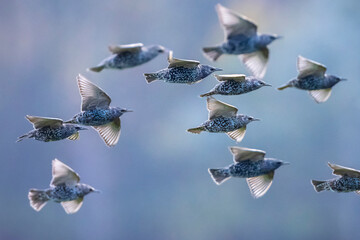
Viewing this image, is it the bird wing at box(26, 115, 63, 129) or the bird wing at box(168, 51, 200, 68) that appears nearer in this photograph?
the bird wing at box(168, 51, 200, 68)

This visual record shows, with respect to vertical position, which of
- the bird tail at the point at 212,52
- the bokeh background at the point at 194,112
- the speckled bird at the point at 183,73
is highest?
the bird tail at the point at 212,52

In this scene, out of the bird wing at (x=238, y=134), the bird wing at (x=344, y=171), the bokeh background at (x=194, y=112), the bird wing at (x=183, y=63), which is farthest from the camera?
the bokeh background at (x=194, y=112)

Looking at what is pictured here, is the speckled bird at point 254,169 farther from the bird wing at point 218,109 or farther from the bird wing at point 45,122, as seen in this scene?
the bird wing at point 45,122

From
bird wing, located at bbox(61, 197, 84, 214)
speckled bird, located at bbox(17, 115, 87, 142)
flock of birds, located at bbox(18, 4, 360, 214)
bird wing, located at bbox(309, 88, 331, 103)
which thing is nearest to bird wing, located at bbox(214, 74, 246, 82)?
flock of birds, located at bbox(18, 4, 360, 214)

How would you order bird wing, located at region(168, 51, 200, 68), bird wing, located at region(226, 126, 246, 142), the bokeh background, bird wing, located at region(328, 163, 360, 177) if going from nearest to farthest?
1. bird wing, located at region(168, 51, 200, 68)
2. bird wing, located at region(328, 163, 360, 177)
3. bird wing, located at region(226, 126, 246, 142)
4. the bokeh background

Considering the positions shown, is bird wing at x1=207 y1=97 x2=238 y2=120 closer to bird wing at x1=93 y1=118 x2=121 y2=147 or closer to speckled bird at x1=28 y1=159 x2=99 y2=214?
bird wing at x1=93 y1=118 x2=121 y2=147

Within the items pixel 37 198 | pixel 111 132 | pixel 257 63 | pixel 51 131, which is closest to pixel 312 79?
pixel 257 63

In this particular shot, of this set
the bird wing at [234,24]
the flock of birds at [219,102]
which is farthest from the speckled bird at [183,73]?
the bird wing at [234,24]
